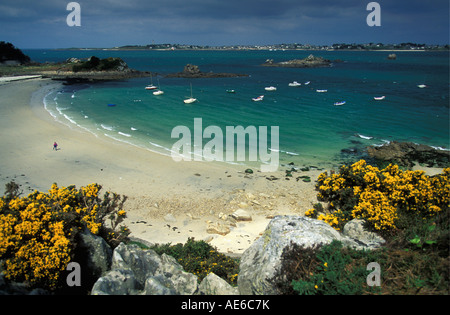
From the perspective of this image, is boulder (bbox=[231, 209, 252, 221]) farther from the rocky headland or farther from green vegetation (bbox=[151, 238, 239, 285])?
the rocky headland

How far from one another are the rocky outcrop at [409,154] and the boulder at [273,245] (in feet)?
71.6

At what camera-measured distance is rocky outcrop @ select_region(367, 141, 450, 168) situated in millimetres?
26147

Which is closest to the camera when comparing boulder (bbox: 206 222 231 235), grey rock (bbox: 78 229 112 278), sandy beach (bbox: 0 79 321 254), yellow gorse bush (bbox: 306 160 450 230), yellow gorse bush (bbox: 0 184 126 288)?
yellow gorse bush (bbox: 0 184 126 288)

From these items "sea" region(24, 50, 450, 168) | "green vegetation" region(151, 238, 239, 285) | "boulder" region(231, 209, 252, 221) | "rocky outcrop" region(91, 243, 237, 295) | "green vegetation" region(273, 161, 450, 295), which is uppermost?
"sea" region(24, 50, 450, 168)

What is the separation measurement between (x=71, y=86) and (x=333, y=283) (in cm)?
8373

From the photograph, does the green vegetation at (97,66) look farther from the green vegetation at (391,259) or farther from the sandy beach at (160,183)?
the green vegetation at (391,259)

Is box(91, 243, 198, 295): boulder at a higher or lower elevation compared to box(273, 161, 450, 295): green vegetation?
lower

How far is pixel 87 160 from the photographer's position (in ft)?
86.2

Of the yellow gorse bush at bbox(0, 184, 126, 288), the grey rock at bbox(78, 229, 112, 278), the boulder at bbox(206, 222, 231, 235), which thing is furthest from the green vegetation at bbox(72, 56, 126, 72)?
the grey rock at bbox(78, 229, 112, 278)

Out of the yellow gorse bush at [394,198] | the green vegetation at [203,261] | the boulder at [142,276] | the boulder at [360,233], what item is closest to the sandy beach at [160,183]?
the green vegetation at [203,261]

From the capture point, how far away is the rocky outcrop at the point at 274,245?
24.8 feet

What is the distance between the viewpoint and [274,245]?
26.7 feet
